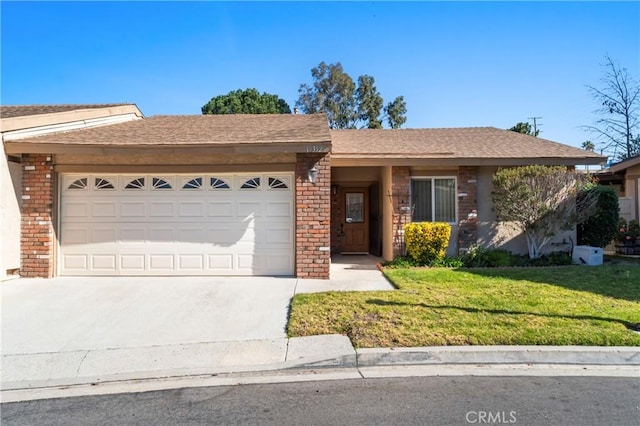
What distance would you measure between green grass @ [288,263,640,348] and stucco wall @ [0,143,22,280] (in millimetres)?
6375

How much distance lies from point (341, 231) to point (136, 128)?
7.11m

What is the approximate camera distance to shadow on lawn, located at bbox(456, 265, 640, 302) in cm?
727

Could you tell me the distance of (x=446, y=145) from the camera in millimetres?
A: 12180

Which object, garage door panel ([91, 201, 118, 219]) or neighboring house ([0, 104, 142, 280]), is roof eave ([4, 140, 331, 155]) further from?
garage door panel ([91, 201, 118, 219])

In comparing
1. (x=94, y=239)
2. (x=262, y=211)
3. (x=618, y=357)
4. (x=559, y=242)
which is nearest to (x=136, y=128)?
(x=94, y=239)

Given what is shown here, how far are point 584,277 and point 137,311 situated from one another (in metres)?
8.80

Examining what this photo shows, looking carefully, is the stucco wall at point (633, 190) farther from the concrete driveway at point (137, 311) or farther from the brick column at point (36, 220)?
the brick column at point (36, 220)

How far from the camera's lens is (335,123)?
1423 inches

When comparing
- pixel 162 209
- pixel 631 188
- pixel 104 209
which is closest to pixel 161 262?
pixel 162 209

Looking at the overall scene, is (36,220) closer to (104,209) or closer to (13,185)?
(13,185)

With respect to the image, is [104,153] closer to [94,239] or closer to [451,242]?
[94,239]

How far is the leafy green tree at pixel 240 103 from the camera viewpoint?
31016 millimetres

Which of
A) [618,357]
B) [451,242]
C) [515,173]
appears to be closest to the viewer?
[618,357]

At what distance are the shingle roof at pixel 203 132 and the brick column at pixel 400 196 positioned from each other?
8.12 ft
